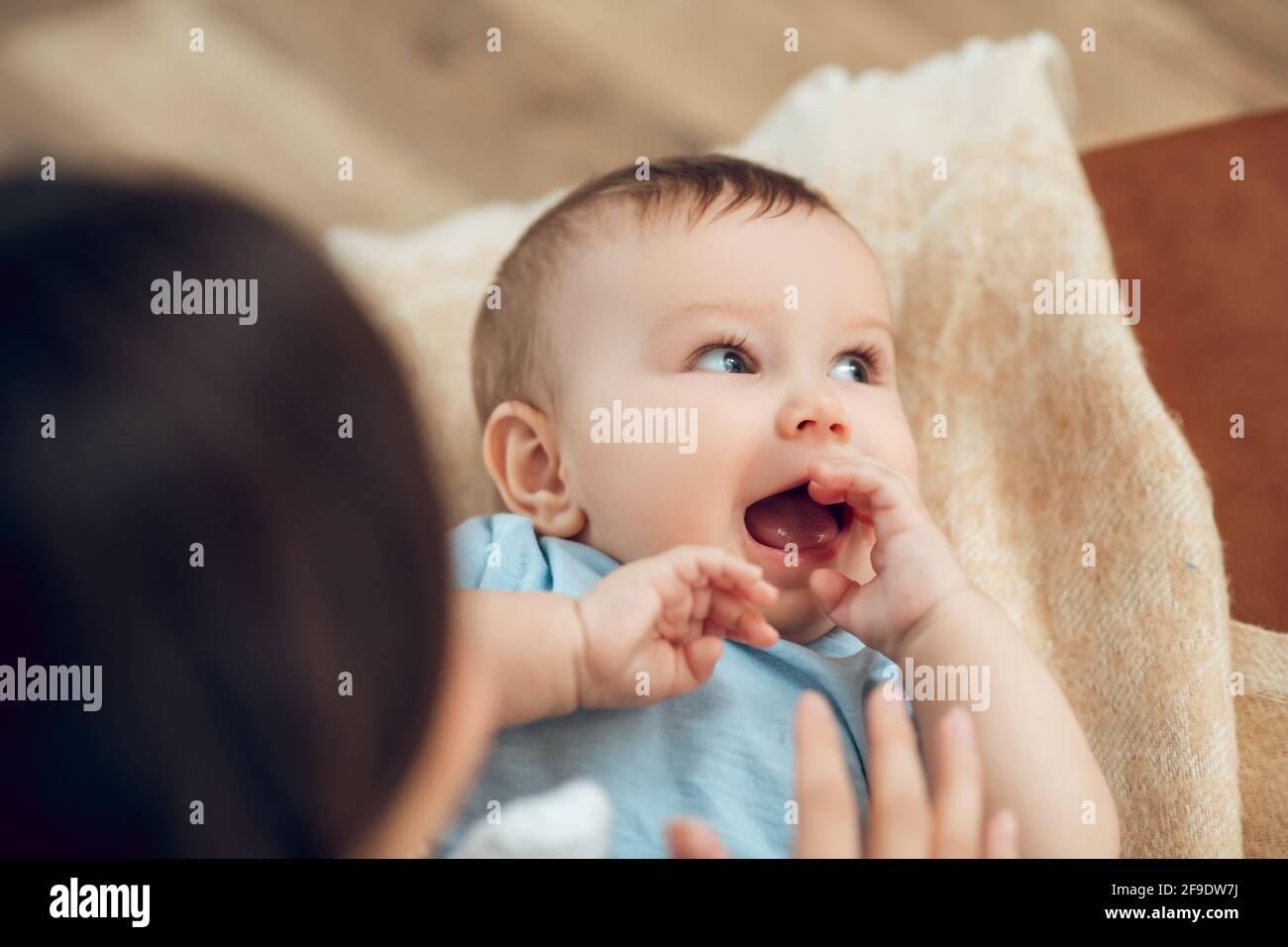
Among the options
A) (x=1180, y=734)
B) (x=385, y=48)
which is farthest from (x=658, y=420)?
(x=385, y=48)

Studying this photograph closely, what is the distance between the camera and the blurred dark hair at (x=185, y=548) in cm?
45

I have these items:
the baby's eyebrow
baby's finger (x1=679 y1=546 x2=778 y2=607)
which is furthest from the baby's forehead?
baby's finger (x1=679 y1=546 x2=778 y2=607)

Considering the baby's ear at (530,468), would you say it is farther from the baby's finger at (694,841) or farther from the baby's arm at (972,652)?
the baby's finger at (694,841)

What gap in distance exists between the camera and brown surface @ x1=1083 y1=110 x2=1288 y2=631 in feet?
3.89

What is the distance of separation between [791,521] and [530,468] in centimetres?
26

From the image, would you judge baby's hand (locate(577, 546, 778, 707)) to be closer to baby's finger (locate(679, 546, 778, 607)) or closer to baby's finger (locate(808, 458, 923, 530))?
baby's finger (locate(679, 546, 778, 607))

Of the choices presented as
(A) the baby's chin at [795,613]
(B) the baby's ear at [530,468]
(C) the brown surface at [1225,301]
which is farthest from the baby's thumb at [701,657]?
(C) the brown surface at [1225,301]

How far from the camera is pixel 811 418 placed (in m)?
0.93

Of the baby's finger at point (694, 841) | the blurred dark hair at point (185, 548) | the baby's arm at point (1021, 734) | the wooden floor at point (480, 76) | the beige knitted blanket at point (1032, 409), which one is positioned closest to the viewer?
the blurred dark hair at point (185, 548)

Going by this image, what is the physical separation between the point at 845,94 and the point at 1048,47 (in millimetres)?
261

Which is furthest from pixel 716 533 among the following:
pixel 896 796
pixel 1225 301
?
pixel 1225 301

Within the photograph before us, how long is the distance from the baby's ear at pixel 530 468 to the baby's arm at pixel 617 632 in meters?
0.18

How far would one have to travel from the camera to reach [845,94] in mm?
1437

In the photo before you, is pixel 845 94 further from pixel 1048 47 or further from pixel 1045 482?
pixel 1045 482
